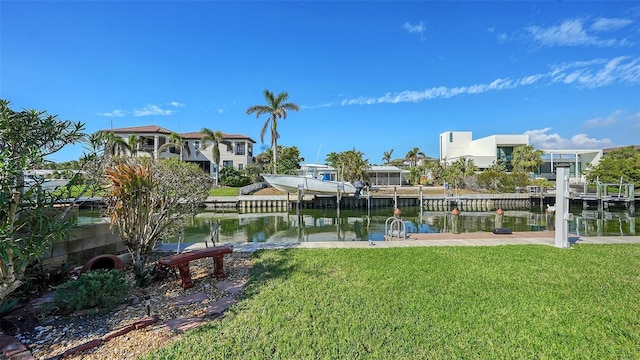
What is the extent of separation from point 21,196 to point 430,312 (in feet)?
16.5

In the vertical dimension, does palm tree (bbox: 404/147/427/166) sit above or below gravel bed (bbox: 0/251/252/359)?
above

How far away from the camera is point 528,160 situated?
3944cm

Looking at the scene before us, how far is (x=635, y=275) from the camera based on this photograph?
17.6 ft

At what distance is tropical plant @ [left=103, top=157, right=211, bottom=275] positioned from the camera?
5.09m

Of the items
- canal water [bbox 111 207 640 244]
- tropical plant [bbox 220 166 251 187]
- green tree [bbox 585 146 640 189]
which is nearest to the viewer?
canal water [bbox 111 207 640 244]

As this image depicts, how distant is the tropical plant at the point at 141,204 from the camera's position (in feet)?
16.7

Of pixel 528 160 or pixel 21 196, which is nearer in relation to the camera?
pixel 21 196

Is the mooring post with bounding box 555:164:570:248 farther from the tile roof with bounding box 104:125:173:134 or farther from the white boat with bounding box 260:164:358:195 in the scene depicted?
the tile roof with bounding box 104:125:173:134

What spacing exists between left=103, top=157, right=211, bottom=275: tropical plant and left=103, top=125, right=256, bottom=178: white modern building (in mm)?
29384

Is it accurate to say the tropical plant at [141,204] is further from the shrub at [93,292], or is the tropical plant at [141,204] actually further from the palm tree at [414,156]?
the palm tree at [414,156]

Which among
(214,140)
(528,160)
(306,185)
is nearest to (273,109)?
(214,140)

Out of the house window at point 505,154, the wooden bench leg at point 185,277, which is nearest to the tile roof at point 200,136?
the wooden bench leg at point 185,277

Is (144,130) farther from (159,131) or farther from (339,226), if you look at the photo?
(339,226)

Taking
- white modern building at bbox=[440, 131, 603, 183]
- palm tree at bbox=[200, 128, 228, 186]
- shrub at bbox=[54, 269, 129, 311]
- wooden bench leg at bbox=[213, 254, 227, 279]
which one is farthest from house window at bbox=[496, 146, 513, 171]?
shrub at bbox=[54, 269, 129, 311]
